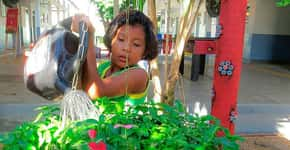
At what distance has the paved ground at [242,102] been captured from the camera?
4.35m

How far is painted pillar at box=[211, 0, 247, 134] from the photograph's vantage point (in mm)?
2078

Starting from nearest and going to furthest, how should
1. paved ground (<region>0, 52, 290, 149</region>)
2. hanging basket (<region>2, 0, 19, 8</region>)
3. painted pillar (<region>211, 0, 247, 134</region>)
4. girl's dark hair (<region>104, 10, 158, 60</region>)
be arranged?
girl's dark hair (<region>104, 10, 158, 60</region>)
painted pillar (<region>211, 0, 247, 134</region>)
paved ground (<region>0, 52, 290, 149</region>)
hanging basket (<region>2, 0, 19, 8</region>)

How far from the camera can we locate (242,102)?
5.41 metres

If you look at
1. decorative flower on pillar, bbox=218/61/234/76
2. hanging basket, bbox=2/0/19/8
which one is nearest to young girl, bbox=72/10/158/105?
decorative flower on pillar, bbox=218/61/234/76

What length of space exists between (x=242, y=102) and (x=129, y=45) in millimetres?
4491

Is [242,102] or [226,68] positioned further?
[242,102]

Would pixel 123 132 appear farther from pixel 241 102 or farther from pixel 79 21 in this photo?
pixel 241 102

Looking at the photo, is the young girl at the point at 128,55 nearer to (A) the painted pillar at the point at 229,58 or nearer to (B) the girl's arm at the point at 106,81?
(B) the girl's arm at the point at 106,81

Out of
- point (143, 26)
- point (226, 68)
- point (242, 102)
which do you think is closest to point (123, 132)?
point (143, 26)

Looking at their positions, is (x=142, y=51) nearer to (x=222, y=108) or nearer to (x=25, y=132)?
(x=25, y=132)

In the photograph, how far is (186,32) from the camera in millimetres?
2469

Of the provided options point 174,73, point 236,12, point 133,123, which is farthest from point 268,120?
point 133,123

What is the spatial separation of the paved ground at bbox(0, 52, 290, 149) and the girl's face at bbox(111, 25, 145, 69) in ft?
8.62

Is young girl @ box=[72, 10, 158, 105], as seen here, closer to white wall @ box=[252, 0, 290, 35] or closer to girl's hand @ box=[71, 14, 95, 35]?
girl's hand @ box=[71, 14, 95, 35]
